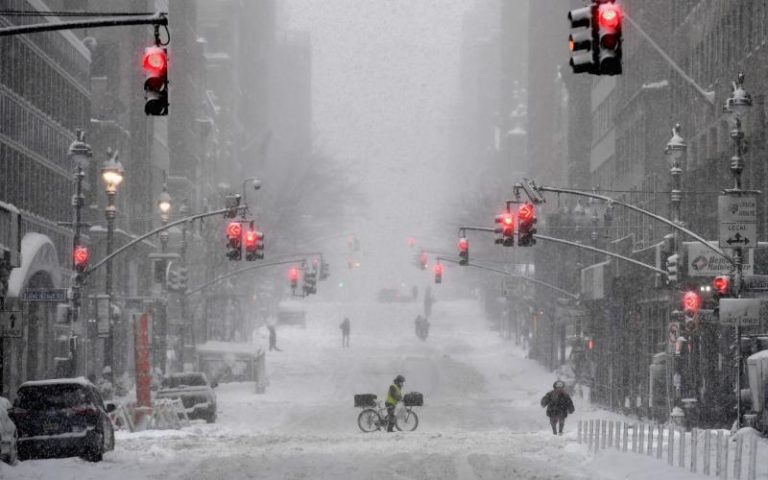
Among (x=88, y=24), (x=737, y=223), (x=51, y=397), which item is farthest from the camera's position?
(x=737, y=223)

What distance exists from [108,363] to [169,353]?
106ft

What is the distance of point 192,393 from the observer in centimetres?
4728

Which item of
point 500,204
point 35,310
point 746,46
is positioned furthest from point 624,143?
point 500,204

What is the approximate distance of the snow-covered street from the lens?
2762 centimetres

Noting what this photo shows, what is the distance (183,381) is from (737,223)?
69.6 ft

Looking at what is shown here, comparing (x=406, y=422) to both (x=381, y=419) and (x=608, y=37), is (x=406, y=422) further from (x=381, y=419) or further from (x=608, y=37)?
(x=608, y=37)

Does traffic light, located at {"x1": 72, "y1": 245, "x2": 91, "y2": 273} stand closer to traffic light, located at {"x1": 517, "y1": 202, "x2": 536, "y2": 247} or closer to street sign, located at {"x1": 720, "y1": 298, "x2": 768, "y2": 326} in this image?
traffic light, located at {"x1": 517, "y1": 202, "x2": 536, "y2": 247}

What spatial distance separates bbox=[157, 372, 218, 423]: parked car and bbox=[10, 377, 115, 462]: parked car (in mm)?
17141

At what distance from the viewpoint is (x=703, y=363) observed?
2003 inches

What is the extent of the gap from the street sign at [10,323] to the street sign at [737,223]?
583 inches

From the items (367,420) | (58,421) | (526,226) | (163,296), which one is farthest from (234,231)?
(163,296)

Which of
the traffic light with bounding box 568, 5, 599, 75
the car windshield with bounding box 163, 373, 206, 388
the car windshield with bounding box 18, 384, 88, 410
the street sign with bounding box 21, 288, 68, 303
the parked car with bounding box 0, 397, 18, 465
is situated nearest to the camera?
the traffic light with bounding box 568, 5, 599, 75

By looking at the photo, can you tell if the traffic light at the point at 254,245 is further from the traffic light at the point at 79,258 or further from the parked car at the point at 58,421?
the parked car at the point at 58,421

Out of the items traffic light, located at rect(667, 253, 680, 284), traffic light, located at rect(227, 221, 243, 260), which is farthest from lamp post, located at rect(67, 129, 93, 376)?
traffic light, located at rect(667, 253, 680, 284)
